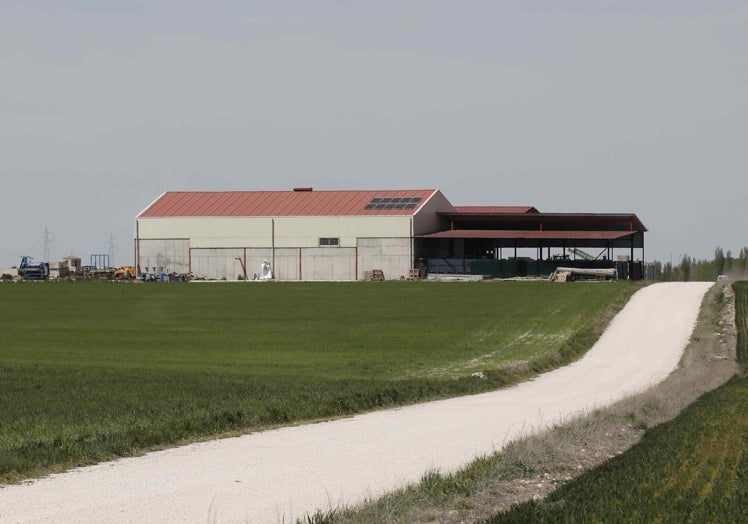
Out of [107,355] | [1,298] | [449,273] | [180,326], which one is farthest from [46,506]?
[449,273]

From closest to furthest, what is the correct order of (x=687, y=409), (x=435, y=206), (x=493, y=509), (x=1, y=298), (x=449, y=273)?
1. (x=493, y=509)
2. (x=687, y=409)
3. (x=1, y=298)
4. (x=449, y=273)
5. (x=435, y=206)

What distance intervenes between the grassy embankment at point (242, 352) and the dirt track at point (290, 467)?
1175 millimetres

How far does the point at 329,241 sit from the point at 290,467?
87.5m

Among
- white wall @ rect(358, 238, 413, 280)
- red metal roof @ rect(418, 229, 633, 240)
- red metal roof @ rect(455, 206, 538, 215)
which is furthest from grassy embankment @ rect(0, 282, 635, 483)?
red metal roof @ rect(455, 206, 538, 215)

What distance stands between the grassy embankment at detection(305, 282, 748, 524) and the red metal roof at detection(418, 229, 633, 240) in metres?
72.0

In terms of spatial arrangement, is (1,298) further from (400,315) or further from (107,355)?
(107,355)

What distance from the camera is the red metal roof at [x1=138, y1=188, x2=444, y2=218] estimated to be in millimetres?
108062

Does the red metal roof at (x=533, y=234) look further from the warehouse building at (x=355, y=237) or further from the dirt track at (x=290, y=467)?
the dirt track at (x=290, y=467)

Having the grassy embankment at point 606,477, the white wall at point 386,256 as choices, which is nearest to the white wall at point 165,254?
the white wall at point 386,256

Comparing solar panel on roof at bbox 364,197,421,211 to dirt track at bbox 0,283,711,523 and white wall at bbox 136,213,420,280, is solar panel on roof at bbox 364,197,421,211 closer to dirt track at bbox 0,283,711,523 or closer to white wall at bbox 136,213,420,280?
white wall at bbox 136,213,420,280

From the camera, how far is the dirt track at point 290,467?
15.1m

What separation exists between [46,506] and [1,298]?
68.9 m

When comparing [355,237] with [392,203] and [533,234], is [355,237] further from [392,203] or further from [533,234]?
[533,234]

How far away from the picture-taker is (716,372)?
42.7 m
